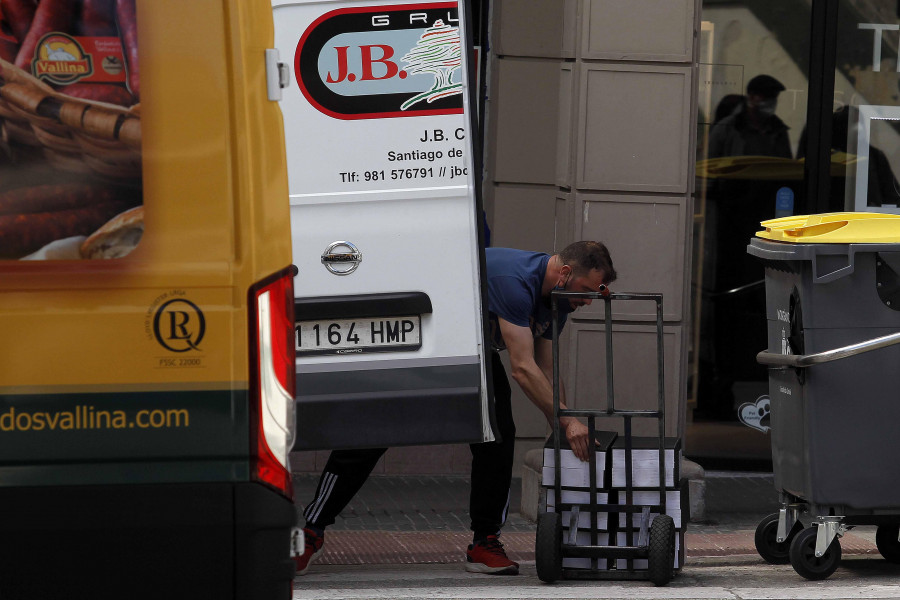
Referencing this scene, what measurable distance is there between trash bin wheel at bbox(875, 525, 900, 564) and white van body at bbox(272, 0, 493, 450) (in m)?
2.00

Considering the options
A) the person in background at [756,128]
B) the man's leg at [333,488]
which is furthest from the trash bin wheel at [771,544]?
the person in background at [756,128]

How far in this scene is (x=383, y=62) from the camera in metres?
5.49

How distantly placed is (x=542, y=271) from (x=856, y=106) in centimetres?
377

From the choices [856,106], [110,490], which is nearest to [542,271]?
[110,490]

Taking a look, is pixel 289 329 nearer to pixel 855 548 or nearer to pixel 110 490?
pixel 110 490

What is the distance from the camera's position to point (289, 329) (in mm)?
3246

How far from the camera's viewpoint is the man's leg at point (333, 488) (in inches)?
230

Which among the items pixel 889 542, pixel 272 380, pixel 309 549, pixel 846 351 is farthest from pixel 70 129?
pixel 889 542

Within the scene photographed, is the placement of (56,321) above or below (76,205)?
below

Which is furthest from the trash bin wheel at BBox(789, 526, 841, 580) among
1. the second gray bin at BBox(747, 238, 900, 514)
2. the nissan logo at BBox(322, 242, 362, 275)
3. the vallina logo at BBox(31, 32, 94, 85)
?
the vallina logo at BBox(31, 32, 94, 85)

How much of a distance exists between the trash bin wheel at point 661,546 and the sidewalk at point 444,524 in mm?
938

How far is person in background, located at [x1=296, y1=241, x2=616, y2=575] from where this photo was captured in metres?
5.61

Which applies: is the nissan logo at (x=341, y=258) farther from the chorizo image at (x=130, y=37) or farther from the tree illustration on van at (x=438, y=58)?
the chorizo image at (x=130, y=37)

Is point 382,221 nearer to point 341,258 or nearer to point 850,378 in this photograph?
point 341,258
